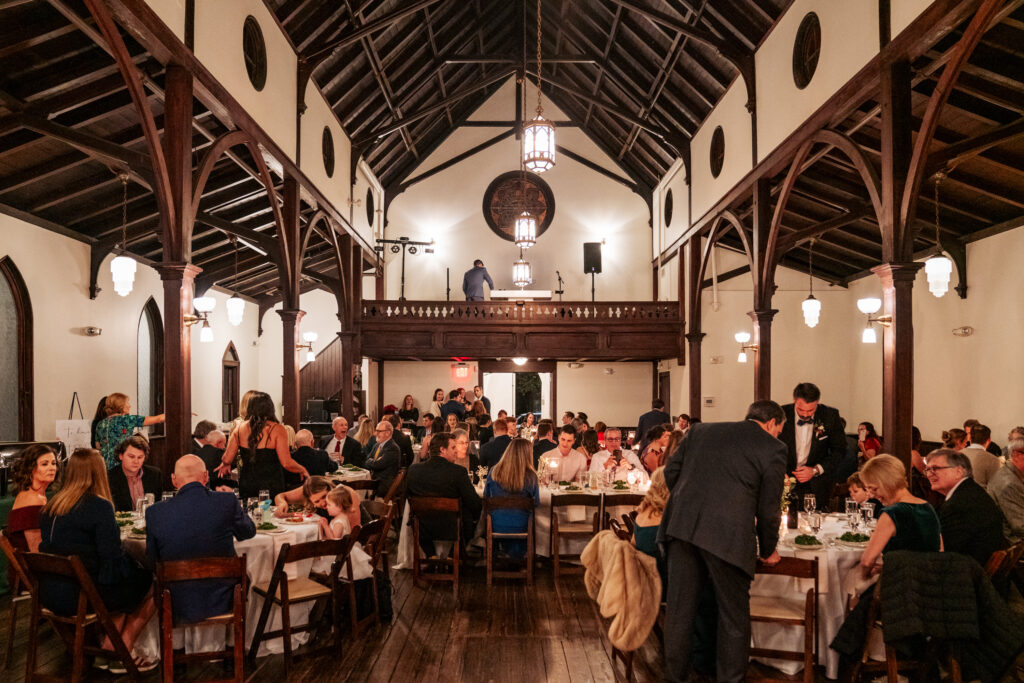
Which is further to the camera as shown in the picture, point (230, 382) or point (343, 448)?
point (230, 382)

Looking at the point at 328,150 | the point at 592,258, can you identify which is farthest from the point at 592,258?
the point at 328,150

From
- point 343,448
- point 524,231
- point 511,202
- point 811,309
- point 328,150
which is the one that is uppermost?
point 511,202

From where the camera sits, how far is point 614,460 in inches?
319

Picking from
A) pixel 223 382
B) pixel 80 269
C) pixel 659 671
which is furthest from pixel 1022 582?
A: pixel 223 382

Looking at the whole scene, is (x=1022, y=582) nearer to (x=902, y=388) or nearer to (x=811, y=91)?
(x=902, y=388)

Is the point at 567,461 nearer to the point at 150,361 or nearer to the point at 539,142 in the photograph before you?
the point at 539,142

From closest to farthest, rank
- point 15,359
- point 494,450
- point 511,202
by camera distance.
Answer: point 494,450, point 15,359, point 511,202

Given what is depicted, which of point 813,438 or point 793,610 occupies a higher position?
point 813,438

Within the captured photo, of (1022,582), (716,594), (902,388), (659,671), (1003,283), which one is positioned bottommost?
(659,671)

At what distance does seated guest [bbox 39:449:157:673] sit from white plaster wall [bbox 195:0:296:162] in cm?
Result: 458

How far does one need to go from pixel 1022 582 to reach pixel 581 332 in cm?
1104

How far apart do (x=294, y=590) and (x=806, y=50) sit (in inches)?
334

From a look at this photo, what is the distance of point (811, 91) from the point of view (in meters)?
8.98

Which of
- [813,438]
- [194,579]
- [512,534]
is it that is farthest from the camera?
[512,534]
